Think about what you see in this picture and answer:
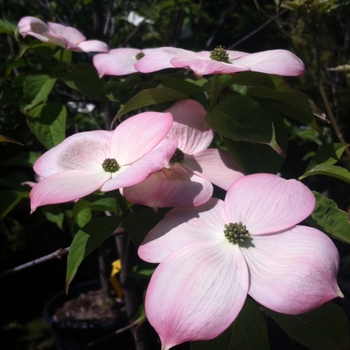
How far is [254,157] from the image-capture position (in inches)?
19.2

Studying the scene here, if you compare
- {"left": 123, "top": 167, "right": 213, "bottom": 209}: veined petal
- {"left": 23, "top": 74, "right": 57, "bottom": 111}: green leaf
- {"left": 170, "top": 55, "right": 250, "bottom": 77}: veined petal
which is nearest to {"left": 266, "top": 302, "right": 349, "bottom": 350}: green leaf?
{"left": 123, "top": 167, "right": 213, "bottom": 209}: veined petal

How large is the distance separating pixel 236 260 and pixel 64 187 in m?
0.18

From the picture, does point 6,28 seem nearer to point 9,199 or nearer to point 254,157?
point 9,199

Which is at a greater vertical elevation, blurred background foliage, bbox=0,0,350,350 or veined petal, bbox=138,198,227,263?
veined petal, bbox=138,198,227,263

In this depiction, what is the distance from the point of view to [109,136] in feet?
1.63

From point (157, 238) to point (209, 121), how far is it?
0.17 metres

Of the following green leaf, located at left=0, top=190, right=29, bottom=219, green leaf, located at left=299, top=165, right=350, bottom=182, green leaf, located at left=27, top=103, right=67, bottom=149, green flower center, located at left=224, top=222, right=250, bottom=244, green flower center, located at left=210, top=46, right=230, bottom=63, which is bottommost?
green leaf, located at left=0, top=190, right=29, bottom=219

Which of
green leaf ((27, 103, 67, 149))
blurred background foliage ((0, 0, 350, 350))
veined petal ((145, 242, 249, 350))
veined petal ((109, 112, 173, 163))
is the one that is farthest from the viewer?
blurred background foliage ((0, 0, 350, 350))

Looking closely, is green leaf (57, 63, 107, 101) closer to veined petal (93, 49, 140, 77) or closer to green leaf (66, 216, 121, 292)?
veined petal (93, 49, 140, 77)

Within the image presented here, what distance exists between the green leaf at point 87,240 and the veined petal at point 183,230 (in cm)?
8

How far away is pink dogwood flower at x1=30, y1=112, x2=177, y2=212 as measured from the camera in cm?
38

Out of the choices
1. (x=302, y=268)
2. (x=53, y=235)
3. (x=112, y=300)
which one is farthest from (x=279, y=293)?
(x=53, y=235)

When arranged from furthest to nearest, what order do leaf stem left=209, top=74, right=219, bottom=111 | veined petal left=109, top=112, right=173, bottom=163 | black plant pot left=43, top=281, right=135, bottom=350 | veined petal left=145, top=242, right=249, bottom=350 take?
black plant pot left=43, top=281, right=135, bottom=350 < leaf stem left=209, top=74, right=219, bottom=111 < veined petal left=109, top=112, right=173, bottom=163 < veined petal left=145, top=242, right=249, bottom=350

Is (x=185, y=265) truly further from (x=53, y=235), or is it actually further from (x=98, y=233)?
(x=53, y=235)
